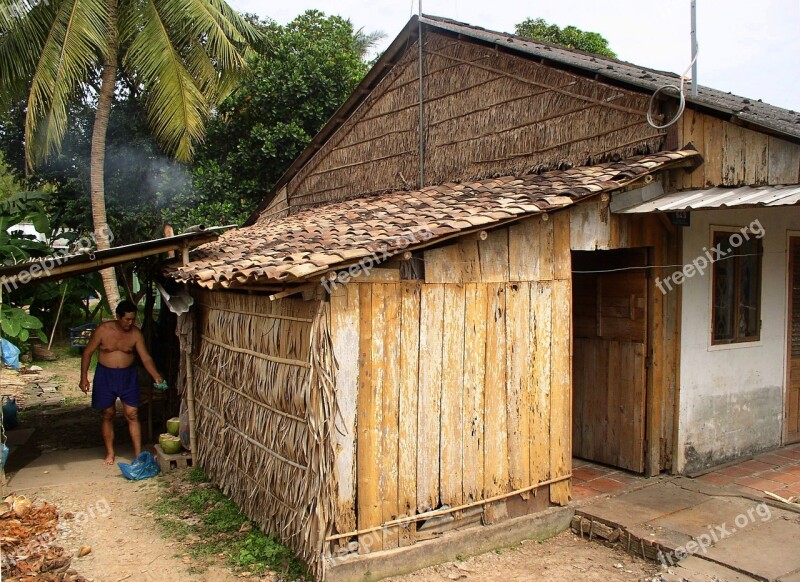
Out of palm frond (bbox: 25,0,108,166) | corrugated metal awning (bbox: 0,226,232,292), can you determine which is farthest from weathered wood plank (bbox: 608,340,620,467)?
palm frond (bbox: 25,0,108,166)

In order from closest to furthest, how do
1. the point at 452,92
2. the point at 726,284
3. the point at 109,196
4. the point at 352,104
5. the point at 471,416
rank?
the point at 471,416 < the point at 726,284 < the point at 452,92 < the point at 352,104 < the point at 109,196

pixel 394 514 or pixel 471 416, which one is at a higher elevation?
pixel 471 416

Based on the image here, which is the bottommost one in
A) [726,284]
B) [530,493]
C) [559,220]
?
[530,493]

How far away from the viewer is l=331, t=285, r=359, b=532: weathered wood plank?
14.7 feet

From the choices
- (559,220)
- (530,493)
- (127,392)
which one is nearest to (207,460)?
(127,392)

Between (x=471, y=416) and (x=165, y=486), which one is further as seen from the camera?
(x=165, y=486)

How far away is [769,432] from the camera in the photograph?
715 cm

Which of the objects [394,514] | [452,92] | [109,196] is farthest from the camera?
[109,196]

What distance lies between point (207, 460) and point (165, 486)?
0.53 m

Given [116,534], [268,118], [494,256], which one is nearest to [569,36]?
[268,118]

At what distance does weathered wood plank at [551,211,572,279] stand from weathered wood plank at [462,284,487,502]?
33.0 inches

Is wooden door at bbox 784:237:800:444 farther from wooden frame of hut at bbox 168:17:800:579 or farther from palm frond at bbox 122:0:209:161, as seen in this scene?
palm frond at bbox 122:0:209:161

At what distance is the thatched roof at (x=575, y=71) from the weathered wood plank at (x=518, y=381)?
2.54m

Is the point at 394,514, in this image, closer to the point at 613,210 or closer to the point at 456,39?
the point at 613,210
